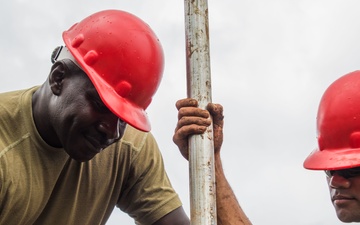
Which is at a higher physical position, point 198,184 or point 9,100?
point 9,100

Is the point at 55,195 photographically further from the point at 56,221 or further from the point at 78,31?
the point at 78,31

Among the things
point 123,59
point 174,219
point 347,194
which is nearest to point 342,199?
point 347,194

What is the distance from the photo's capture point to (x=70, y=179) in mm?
4504

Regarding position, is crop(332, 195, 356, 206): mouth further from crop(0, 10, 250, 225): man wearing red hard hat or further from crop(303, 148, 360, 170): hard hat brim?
crop(0, 10, 250, 225): man wearing red hard hat

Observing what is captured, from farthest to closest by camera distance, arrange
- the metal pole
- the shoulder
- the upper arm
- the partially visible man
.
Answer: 1. the upper arm
2. the shoulder
3. the partially visible man
4. the metal pole

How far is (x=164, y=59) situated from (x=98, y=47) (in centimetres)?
41

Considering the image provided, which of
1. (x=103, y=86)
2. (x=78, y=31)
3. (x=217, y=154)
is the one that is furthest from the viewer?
(x=217, y=154)

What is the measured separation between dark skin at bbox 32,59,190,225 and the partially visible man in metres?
0.39

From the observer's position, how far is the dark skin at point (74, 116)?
409cm

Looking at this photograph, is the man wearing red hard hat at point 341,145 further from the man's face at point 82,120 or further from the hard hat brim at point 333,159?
the man's face at point 82,120

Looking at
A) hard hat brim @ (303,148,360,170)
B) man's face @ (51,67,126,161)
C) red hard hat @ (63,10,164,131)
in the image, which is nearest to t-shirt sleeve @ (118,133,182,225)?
red hard hat @ (63,10,164,131)

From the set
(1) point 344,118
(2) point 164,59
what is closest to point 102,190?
(2) point 164,59

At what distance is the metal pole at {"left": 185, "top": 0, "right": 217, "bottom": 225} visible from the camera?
4203 mm

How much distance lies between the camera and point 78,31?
4410 millimetres
